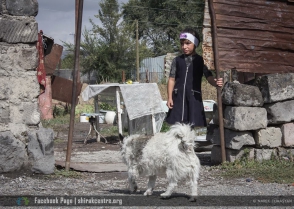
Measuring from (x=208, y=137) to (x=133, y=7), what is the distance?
124 ft

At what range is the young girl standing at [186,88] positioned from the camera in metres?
7.03

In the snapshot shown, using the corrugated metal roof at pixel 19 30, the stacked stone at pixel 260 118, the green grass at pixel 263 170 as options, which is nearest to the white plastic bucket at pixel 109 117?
the stacked stone at pixel 260 118

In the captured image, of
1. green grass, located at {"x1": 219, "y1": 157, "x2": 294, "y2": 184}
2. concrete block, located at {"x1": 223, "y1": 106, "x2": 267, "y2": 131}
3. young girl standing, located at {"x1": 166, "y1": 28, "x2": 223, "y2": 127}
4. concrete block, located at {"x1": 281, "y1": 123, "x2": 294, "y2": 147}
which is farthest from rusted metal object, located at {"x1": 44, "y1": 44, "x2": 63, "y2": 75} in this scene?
concrete block, located at {"x1": 281, "y1": 123, "x2": 294, "y2": 147}

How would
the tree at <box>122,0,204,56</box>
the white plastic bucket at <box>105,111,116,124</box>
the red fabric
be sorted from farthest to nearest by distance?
the tree at <box>122,0,204,56</box> → the white plastic bucket at <box>105,111,116,124</box> → the red fabric

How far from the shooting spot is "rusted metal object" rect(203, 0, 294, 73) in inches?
323

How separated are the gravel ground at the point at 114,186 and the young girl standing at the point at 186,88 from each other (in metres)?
0.90

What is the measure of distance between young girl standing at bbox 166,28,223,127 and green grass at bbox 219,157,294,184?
0.97 metres

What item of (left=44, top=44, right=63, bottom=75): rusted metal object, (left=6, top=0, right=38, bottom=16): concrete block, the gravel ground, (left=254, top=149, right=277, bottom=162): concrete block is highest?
(left=6, top=0, right=38, bottom=16): concrete block

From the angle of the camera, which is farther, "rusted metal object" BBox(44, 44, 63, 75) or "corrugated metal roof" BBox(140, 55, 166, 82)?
"corrugated metal roof" BBox(140, 55, 166, 82)

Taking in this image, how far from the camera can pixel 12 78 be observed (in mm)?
7059

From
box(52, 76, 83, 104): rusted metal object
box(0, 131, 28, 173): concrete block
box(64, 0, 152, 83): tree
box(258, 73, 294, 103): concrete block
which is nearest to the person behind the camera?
box(0, 131, 28, 173): concrete block

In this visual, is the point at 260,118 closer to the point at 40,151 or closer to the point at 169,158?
the point at 169,158

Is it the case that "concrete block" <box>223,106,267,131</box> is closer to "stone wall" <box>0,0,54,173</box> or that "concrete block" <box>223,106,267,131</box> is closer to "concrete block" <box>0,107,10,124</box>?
"stone wall" <box>0,0,54,173</box>

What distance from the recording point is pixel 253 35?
8375mm
